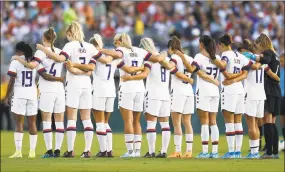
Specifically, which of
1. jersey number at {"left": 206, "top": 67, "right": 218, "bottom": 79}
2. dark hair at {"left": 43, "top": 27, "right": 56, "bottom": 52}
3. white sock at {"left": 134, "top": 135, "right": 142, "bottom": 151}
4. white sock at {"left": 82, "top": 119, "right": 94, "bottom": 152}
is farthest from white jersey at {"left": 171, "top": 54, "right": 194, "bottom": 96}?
dark hair at {"left": 43, "top": 27, "right": 56, "bottom": 52}

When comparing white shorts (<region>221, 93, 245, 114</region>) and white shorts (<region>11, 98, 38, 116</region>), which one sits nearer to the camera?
white shorts (<region>11, 98, 38, 116</region>)

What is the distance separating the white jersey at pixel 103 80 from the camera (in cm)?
2200

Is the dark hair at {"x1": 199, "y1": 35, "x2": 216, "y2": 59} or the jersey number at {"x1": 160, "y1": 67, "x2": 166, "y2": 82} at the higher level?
the dark hair at {"x1": 199, "y1": 35, "x2": 216, "y2": 59}

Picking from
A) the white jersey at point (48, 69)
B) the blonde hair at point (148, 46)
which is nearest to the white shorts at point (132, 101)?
the blonde hair at point (148, 46)

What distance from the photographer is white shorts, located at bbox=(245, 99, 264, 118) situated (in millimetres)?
22109

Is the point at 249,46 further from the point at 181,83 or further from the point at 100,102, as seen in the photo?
the point at 100,102

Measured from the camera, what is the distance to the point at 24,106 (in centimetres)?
2180

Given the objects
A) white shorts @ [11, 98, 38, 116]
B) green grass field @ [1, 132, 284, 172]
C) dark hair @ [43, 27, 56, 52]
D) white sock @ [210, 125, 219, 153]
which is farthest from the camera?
white sock @ [210, 125, 219, 153]

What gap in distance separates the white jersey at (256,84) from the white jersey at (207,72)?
649 millimetres

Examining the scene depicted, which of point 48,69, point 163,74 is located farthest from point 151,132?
point 48,69

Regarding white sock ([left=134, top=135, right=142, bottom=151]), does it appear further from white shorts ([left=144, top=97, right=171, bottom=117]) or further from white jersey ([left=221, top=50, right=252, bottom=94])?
white jersey ([left=221, top=50, right=252, bottom=94])

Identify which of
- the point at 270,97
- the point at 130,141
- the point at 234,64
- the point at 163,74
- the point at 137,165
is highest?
the point at 234,64

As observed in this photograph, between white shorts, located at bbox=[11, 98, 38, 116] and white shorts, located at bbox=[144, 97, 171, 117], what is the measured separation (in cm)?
223

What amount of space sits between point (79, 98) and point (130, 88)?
108 cm
